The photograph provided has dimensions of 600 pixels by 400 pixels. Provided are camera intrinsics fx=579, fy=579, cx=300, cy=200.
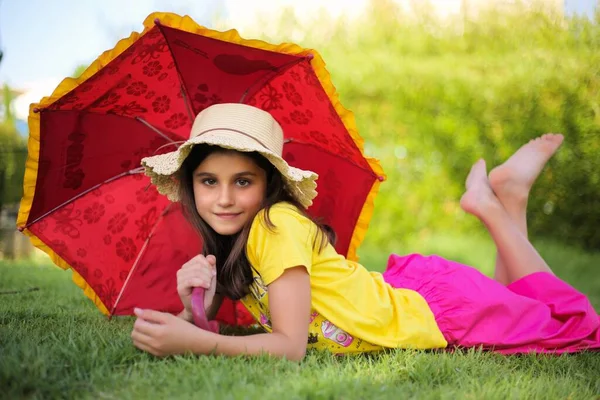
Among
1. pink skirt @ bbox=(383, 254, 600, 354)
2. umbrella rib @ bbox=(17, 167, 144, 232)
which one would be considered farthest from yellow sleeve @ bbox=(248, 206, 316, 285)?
umbrella rib @ bbox=(17, 167, 144, 232)

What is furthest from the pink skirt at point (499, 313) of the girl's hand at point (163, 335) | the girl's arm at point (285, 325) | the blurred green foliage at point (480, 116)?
the blurred green foliage at point (480, 116)

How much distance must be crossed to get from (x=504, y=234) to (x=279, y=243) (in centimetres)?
147

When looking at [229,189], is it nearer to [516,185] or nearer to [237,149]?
[237,149]

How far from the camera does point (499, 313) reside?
235 cm

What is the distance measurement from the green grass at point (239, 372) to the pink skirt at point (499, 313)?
0.33 ft

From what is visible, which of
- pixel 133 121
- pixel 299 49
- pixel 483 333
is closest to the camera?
pixel 299 49

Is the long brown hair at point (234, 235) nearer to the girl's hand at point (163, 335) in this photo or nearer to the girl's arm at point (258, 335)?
the girl's arm at point (258, 335)

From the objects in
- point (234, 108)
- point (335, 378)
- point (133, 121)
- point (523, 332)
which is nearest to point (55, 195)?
point (133, 121)

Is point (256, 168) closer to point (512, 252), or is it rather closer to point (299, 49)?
point (299, 49)

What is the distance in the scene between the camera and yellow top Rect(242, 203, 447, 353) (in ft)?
6.35

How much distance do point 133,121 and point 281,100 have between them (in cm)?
64

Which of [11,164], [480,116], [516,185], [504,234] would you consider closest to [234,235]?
[504,234]

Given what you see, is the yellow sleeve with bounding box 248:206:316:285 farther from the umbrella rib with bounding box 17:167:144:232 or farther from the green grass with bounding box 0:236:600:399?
the umbrella rib with bounding box 17:167:144:232

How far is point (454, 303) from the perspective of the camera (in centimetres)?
233
